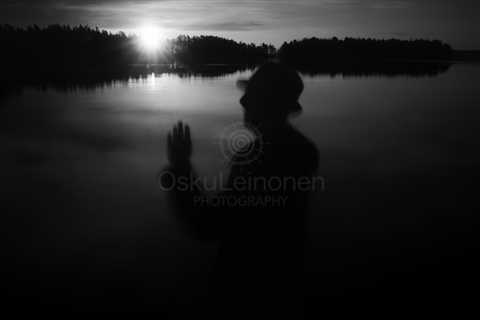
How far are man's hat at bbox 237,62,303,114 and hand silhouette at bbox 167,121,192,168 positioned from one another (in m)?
11.7

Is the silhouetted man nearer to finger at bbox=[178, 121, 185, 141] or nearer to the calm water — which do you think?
A: the calm water

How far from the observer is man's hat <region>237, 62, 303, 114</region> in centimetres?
4212

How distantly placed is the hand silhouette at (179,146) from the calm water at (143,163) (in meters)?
0.84

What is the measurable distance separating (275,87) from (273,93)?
855mm

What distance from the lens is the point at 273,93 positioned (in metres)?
43.5

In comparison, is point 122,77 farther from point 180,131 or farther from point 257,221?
point 257,221

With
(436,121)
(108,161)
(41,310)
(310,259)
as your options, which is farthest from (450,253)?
(436,121)

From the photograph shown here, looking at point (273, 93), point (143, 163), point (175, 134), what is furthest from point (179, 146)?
point (273, 93)

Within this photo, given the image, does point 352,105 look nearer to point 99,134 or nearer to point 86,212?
point 99,134

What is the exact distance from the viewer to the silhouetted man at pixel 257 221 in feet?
26.0

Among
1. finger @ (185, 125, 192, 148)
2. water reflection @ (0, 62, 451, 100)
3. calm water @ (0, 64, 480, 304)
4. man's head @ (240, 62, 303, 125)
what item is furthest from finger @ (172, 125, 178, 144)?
water reflection @ (0, 62, 451, 100)

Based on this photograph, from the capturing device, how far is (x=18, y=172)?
18.8m

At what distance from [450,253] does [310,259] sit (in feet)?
13.7

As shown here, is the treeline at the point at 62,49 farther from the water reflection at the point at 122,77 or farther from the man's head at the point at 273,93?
the man's head at the point at 273,93
